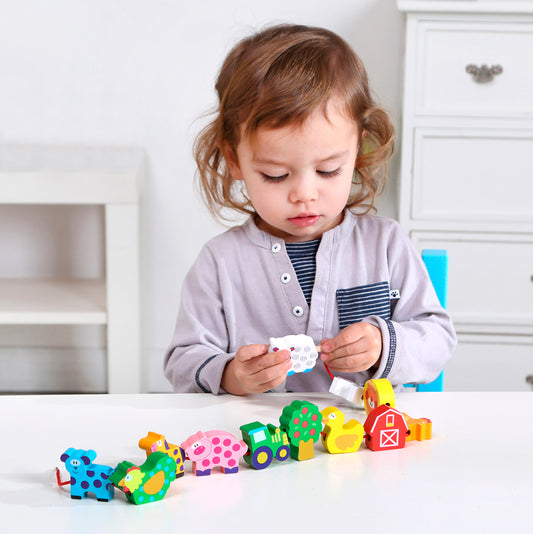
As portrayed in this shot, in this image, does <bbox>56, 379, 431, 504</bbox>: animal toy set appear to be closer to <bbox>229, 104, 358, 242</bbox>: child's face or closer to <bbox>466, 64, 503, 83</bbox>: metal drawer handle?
<bbox>229, 104, 358, 242</bbox>: child's face

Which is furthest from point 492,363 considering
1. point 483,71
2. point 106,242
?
point 106,242

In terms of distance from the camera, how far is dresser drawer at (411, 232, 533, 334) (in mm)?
1935

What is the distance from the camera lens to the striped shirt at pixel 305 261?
3.31 feet

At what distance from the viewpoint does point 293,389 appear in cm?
101

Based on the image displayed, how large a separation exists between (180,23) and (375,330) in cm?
153

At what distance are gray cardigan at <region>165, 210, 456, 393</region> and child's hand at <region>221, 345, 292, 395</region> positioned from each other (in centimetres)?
17

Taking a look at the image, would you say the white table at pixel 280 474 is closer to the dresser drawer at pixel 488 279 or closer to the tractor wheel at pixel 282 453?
the tractor wheel at pixel 282 453

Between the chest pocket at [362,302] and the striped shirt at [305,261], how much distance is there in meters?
0.04

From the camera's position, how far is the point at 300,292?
1.00 m

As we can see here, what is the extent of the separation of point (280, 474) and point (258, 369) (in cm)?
17

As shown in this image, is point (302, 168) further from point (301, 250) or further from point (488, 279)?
point (488, 279)

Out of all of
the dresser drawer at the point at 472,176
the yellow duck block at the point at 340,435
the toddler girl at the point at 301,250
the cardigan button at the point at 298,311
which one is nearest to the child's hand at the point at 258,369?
the toddler girl at the point at 301,250

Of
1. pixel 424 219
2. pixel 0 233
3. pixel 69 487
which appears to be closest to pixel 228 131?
pixel 69 487

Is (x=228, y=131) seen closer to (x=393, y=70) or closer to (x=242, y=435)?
(x=242, y=435)
